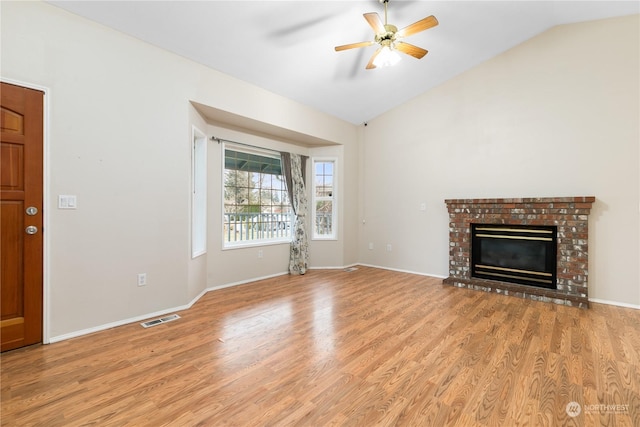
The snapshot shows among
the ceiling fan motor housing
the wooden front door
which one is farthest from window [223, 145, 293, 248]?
the ceiling fan motor housing

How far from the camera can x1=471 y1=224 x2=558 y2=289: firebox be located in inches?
150

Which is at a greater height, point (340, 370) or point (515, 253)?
point (515, 253)

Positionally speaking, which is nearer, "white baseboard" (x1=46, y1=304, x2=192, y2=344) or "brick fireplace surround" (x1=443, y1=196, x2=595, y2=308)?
"white baseboard" (x1=46, y1=304, x2=192, y2=344)

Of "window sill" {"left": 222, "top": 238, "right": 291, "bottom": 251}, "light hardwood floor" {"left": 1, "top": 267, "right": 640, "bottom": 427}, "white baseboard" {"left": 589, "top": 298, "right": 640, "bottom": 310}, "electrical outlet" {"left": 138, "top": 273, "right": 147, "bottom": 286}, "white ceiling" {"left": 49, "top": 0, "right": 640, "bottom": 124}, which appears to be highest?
"white ceiling" {"left": 49, "top": 0, "right": 640, "bottom": 124}

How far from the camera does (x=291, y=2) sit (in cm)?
280

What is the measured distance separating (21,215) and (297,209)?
3437 mm

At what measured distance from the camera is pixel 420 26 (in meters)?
2.62

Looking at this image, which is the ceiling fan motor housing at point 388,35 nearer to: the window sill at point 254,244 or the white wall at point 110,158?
the white wall at point 110,158

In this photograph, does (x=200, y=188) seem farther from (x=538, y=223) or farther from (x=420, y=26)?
(x=538, y=223)

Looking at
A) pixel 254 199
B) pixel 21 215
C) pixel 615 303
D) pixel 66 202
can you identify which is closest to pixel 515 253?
pixel 615 303

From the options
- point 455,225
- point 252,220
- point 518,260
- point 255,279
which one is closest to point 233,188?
point 252,220

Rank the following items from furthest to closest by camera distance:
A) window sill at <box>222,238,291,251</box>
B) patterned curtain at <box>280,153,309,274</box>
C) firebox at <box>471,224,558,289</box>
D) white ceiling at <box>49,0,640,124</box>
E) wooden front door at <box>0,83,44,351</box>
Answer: patterned curtain at <box>280,153,309,274</box> → window sill at <box>222,238,291,251</box> → firebox at <box>471,224,558,289</box> → white ceiling at <box>49,0,640,124</box> → wooden front door at <box>0,83,44,351</box>

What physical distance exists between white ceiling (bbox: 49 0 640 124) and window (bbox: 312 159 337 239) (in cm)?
131

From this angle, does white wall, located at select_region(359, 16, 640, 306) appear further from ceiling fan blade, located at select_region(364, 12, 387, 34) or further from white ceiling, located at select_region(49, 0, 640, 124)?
ceiling fan blade, located at select_region(364, 12, 387, 34)
